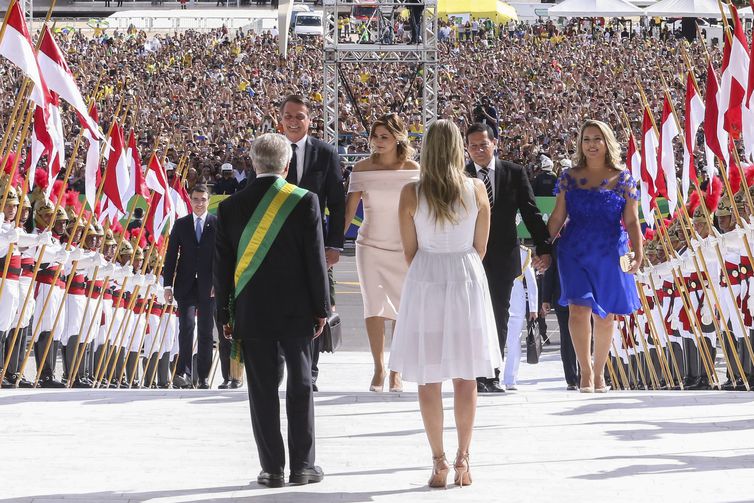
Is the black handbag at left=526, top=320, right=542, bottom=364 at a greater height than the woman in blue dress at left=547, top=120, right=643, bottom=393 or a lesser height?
lesser

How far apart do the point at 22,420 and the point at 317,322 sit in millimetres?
2197

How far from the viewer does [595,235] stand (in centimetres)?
934

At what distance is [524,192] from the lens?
9.28 metres

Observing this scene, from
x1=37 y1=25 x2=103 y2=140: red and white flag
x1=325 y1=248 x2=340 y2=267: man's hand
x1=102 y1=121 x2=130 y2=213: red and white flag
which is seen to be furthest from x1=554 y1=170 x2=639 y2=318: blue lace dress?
x1=102 y1=121 x2=130 y2=213: red and white flag

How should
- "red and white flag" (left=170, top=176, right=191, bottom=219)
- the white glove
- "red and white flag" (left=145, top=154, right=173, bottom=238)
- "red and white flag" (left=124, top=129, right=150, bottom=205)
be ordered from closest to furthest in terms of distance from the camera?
the white glove
"red and white flag" (left=124, top=129, right=150, bottom=205)
"red and white flag" (left=145, top=154, right=173, bottom=238)
"red and white flag" (left=170, top=176, right=191, bottom=219)

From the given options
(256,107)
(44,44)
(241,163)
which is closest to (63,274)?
(44,44)

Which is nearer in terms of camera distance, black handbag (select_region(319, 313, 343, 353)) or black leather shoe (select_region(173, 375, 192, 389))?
black handbag (select_region(319, 313, 343, 353))

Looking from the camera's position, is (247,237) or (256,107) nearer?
(247,237)

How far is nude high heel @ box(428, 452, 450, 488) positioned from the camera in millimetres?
6328

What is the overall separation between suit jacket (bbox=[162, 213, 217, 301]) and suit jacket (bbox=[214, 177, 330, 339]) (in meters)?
5.93

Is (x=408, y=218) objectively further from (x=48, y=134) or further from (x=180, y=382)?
(x=180, y=382)

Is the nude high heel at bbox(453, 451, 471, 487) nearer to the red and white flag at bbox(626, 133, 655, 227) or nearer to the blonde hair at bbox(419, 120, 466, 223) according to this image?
the blonde hair at bbox(419, 120, 466, 223)

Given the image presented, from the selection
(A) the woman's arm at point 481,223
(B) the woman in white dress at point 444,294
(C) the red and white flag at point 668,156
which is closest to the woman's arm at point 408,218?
(B) the woman in white dress at point 444,294

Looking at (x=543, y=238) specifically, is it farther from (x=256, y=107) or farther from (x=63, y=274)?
(x=256, y=107)
